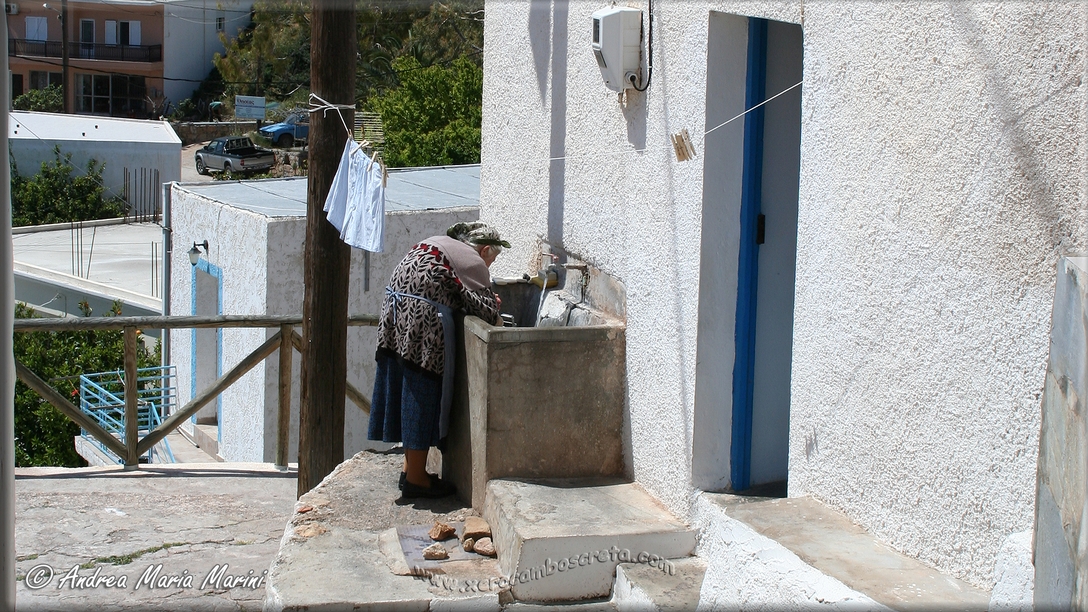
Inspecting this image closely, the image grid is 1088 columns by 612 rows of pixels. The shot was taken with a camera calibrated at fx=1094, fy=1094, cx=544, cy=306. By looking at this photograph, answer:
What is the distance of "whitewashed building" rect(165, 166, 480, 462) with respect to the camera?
10.3 m

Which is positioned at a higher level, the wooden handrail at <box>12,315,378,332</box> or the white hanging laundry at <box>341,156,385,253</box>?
the white hanging laundry at <box>341,156,385,253</box>

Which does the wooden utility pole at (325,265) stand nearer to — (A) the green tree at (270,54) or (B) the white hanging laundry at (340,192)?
(B) the white hanging laundry at (340,192)

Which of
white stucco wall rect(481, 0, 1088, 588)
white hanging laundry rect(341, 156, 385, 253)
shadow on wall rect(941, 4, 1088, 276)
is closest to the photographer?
shadow on wall rect(941, 4, 1088, 276)

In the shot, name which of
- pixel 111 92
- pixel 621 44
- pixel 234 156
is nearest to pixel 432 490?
pixel 621 44

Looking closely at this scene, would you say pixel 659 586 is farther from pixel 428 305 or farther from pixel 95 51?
pixel 95 51

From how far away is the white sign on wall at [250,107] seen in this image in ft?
138

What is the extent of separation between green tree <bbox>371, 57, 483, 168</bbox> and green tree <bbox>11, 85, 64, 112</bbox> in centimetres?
2623

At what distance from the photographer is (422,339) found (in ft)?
17.2

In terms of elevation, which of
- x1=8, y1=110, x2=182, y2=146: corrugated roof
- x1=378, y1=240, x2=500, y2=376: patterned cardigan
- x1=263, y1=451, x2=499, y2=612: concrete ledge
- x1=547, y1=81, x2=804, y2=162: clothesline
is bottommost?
x1=263, y1=451, x2=499, y2=612: concrete ledge

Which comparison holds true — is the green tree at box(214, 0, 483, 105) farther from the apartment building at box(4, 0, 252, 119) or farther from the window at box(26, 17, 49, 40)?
the window at box(26, 17, 49, 40)

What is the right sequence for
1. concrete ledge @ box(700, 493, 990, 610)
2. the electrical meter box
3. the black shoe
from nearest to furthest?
Result: concrete ledge @ box(700, 493, 990, 610) < the electrical meter box < the black shoe

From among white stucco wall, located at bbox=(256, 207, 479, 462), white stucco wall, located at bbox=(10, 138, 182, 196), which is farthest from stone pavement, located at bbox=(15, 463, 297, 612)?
white stucco wall, located at bbox=(10, 138, 182, 196)

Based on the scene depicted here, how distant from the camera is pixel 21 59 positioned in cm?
4506

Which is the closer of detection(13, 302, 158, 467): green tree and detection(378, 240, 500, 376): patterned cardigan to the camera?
detection(378, 240, 500, 376): patterned cardigan
